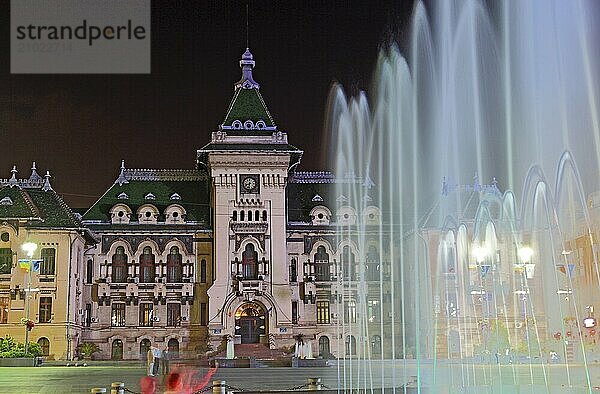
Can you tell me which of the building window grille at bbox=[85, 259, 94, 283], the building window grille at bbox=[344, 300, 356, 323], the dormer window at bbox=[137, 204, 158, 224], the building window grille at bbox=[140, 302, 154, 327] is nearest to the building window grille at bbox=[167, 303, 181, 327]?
the building window grille at bbox=[140, 302, 154, 327]

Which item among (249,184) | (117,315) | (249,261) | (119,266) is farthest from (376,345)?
(119,266)

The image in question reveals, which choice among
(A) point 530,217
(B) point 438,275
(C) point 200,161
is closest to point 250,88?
(C) point 200,161

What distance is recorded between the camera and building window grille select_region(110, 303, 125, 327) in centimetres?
6712

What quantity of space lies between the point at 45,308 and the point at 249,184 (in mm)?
18047

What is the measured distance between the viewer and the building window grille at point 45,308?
62844 millimetres

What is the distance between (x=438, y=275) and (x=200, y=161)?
72.5 feet

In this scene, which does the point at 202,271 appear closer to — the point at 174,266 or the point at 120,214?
the point at 174,266

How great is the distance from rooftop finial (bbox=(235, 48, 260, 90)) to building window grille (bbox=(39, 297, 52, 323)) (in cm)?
2390

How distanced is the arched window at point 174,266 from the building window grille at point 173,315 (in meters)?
1.98

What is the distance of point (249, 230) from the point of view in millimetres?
67188

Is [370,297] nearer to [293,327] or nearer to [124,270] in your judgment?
[293,327]

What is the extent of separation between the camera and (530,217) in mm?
37531

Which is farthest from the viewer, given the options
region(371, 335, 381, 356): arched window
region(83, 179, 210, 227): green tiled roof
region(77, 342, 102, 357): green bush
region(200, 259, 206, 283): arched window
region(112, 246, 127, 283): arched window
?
region(371, 335, 381, 356): arched window

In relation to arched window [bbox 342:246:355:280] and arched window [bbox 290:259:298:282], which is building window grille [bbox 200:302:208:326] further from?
arched window [bbox 342:246:355:280]
